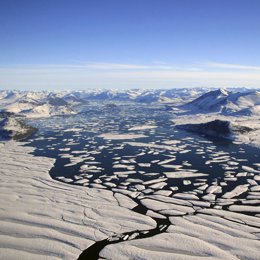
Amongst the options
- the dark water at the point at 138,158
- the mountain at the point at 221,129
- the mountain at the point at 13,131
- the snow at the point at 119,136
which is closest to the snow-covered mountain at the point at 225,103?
the mountain at the point at 221,129

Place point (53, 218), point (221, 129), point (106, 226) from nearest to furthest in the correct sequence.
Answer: point (106, 226)
point (53, 218)
point (221, 129)

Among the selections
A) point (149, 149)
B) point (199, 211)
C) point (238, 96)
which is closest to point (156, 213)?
point (199, 211)

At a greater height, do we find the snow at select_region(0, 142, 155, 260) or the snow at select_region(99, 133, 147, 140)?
the snow at select_region(0, 142, 155, 260)

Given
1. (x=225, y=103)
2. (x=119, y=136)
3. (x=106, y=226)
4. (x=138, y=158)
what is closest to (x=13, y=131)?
(x=119, y=136)

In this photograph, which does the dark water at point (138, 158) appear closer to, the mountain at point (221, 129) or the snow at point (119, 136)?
the snow at point (119, 136)

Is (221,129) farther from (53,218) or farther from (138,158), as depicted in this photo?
(53,218)

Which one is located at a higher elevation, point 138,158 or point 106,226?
point 106,226

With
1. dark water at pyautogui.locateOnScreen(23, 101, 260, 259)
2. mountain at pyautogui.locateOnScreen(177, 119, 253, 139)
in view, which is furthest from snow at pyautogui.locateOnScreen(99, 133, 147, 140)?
mountain at pyautogui.locateOnScreen(177, 119, 253, 139)

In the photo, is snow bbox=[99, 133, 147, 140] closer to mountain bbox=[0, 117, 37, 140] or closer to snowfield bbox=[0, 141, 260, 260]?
mountain bbox=[0, 117, 37, 140]

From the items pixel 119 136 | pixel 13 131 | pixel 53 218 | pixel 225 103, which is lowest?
pixel 119 136

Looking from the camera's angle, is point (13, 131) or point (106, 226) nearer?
point (106, 226)
